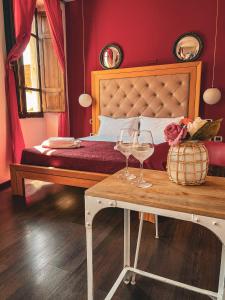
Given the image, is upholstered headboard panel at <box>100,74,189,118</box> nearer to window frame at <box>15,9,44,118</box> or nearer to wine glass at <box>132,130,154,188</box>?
window frame at <box>15,9,44,118</box>

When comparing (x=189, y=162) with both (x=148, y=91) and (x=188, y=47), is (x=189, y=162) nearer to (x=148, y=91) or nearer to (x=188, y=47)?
(x=148, y=91)

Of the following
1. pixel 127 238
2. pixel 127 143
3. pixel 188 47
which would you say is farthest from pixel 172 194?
pixel 188 47

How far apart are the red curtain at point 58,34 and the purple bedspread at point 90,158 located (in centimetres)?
136

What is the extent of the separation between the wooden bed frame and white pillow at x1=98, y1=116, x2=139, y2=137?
0.52 m

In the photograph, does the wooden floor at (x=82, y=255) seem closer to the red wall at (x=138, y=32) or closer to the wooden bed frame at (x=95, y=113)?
the wooden bed frame at (x=95, y=113)

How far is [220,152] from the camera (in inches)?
57.2

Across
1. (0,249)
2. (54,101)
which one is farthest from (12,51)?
(0,249)

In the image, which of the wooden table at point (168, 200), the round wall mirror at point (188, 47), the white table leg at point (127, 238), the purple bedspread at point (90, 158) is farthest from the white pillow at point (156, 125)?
the wooden table at point (168, 200)

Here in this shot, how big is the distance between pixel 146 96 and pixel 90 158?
5.63 ft

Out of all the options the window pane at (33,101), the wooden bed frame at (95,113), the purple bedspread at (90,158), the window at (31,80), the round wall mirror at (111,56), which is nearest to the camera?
the purple bedspread at (90,158)

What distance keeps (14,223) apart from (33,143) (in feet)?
6.63

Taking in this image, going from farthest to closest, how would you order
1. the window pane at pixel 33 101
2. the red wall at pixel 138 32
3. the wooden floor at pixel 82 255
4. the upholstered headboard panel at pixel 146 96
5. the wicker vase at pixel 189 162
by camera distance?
the window pane at pixel 33 101 < the upholstered headboard panel at pixel 146 96 < the red wall at pixel 138 32 < the wooden floor at pixel 82 255 < the wicker vase at pixel 189 162

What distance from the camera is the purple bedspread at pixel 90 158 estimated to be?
2.00 metres

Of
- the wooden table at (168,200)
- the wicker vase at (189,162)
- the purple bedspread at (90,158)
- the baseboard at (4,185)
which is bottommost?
the baseboard at (4,185)
